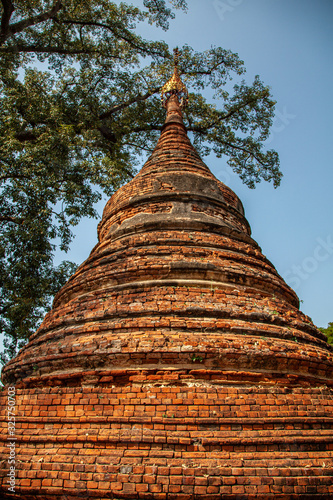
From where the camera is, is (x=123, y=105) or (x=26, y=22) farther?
(x=123, y=105)

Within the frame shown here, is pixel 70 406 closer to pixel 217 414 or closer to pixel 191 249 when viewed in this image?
pixel 217 414

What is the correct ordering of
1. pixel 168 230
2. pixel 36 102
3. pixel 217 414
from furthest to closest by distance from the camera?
pixel 36 102 → pixel 168 230 → pixel 217 414

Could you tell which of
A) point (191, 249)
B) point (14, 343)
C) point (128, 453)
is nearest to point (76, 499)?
point (128, 453)

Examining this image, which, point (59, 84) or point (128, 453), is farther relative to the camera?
point (59, 84)

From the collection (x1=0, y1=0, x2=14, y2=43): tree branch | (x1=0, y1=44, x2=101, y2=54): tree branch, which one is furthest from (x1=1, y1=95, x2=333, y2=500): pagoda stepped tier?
(x1=0, y1=44, x2=101, y2=54): tree branch

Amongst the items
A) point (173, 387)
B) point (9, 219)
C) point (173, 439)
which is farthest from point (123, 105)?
point (173, 439)

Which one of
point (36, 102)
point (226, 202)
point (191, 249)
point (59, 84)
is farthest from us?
point (59, 84)

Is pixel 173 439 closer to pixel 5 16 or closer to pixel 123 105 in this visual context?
pixel 5 16

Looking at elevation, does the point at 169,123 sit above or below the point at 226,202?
above

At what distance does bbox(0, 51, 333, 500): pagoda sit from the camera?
2.10 metres

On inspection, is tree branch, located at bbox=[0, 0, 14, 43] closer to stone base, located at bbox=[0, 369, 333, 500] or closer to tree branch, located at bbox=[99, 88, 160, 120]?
tree branch, located at bbox=[99, 88, 160, 120]

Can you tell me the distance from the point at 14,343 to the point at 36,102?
18.6 feet

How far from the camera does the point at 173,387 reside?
2.46 m

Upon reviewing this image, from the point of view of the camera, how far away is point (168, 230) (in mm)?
3988
